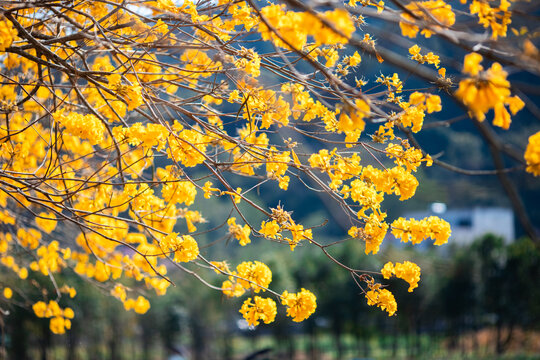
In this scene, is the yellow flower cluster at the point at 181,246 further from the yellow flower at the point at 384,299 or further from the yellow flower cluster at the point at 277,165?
the yellow flower at the point at 384,299

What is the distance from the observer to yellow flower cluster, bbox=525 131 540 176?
4.99ft

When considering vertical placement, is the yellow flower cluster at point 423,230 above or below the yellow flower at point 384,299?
above

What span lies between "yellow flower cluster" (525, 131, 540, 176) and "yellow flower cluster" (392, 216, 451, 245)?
831 mm

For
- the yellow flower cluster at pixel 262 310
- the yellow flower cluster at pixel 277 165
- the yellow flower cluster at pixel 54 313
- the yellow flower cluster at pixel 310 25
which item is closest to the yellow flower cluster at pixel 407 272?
the yellow flower cluster at pixel 262 310

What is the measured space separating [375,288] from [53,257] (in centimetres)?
244

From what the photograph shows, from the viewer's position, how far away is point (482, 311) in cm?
1409

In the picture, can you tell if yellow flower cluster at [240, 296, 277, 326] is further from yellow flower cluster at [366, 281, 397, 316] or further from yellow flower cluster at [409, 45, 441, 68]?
yellow flower cluster at [409, 45, 441, 68]

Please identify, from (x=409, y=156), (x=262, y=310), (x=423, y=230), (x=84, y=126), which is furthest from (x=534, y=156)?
(x=84, y=126)

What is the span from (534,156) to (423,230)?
33.9 inches

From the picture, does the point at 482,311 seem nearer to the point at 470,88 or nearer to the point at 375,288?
the point at 375,288

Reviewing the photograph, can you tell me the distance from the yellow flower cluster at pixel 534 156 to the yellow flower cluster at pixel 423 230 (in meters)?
0.83

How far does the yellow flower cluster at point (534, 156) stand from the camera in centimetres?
152

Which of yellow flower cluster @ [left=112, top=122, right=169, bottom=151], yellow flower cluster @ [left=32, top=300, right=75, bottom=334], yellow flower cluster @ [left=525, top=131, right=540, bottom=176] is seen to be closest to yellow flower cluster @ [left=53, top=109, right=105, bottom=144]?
yellow flower cluster @ [left=112, top=122, right=169, bottom=151]

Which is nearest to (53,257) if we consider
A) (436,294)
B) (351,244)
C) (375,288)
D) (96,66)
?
(96,66)
